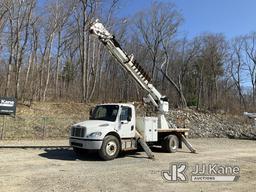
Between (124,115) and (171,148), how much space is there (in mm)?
3690

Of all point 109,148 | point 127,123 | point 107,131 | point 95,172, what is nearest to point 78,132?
point 107,131

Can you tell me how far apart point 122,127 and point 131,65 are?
3.50 metres

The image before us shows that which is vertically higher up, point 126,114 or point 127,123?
point 126,114

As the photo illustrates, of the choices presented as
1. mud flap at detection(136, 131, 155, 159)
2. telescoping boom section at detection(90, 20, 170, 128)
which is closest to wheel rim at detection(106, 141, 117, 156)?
mud flap at detection(136, 131, 155, 159)

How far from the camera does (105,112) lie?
13.8m

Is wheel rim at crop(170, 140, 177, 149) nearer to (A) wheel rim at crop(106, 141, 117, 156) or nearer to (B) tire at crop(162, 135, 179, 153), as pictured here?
(B) tire at crop(162, 135, 179, 153)

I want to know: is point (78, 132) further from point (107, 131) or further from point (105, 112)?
point (105, 112)

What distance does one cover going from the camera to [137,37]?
48062 millimetres

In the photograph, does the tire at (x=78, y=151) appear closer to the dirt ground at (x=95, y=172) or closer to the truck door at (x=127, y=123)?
the dirt ground at (x=95, y=172)

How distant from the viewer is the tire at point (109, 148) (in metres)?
12.5

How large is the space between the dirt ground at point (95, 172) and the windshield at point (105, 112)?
1.65m

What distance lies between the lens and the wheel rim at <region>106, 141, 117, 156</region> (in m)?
12.7

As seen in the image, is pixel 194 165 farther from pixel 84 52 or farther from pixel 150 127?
pixel 84 52

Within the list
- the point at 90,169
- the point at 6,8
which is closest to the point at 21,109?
the point at 6,8
